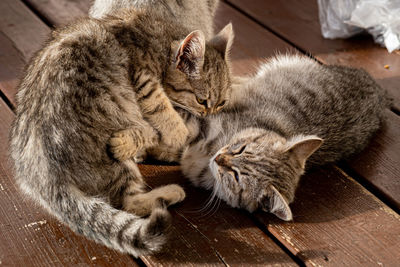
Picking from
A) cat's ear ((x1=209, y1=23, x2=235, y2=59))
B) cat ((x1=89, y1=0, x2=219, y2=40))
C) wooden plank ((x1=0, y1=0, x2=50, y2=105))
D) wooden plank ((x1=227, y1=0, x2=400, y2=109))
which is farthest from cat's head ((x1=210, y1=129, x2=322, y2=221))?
wooden plank ((x1=0, y1=0, x2=50, y2=105))

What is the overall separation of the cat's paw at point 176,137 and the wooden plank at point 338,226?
0.47 metres

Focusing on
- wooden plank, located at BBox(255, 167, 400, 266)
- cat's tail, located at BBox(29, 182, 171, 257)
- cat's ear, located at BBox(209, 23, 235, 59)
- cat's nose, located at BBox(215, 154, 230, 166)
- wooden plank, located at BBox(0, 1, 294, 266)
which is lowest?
wooden plank, located at BBox(0, 1, 294, 266)

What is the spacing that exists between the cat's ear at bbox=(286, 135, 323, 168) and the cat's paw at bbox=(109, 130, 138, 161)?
0.67 m

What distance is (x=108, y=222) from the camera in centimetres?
191

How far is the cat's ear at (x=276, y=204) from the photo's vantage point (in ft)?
6.89

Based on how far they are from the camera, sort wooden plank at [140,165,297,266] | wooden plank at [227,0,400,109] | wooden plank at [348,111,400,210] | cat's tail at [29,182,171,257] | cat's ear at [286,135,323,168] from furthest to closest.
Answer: wooden plank at [227,0,400,109] → wooden plank at [348,111,400,210] → cat's ear at [286,135,323,168] → wooden plank at [140,165,297,266] → cat's tail at [29,182,171,257]

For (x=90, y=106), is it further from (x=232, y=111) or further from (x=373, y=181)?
(x=373, y=181)

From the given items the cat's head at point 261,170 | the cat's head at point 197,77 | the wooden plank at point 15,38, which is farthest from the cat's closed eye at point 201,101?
the wooden plank at point 15,38

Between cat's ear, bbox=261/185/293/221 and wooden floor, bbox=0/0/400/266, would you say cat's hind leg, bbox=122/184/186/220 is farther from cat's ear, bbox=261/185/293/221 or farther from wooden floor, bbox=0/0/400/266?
cat's ear, bbox=261/185/293/221

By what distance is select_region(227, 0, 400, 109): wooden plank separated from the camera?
3213mm

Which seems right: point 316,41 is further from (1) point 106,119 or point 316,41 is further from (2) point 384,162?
(1) point 106,119

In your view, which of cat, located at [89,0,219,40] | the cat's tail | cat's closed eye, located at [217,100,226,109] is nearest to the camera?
the cat's tail

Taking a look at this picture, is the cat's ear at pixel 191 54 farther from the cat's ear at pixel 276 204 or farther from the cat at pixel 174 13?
the cat's ear at pixel 276 204

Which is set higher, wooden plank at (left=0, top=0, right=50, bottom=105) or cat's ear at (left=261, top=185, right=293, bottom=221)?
wooden plank at (left=0, top=0, right=50, bottom=105)
